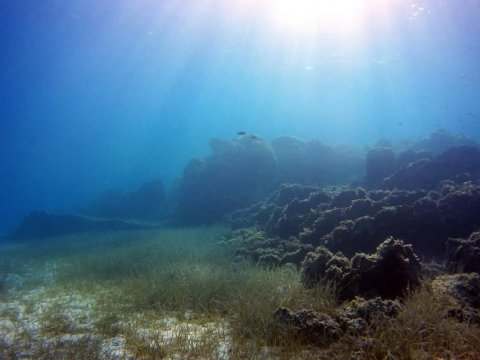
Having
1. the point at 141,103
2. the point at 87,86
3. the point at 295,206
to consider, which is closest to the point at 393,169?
the point at 295,206

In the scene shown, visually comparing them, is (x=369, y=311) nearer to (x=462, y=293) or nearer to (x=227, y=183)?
(x=462, y=293)

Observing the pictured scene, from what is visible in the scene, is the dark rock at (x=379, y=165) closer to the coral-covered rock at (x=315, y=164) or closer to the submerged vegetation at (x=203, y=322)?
the coral-covered rock at (x=315, y=164)

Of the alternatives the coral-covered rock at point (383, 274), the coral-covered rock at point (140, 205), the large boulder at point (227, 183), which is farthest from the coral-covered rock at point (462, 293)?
the coral-covered rock at point (140, 205)

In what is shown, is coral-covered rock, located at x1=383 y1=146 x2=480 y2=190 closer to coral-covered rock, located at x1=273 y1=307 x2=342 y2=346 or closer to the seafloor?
the seafloor

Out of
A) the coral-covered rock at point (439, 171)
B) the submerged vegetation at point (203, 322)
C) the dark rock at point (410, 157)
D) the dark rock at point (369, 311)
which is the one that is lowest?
the submerged vegetation at point (203, 322)

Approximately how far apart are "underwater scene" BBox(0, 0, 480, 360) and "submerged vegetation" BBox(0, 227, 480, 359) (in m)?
0.04

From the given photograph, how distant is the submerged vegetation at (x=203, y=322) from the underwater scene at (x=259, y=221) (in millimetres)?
36

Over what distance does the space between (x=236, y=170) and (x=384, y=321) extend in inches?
920

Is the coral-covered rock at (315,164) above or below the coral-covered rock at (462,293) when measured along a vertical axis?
above

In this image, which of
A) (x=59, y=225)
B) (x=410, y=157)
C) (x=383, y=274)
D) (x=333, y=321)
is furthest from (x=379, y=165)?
(x=59, y=225)

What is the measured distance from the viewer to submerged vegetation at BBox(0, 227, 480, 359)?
3.76 meters

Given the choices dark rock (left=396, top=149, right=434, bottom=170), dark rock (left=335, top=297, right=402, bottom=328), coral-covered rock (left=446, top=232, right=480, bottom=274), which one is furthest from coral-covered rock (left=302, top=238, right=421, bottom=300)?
dark rock (left=396, top=149, right=434, bottom=170)

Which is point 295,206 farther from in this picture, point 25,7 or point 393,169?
point 25,7

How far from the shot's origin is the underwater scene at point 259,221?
452 centimetres
